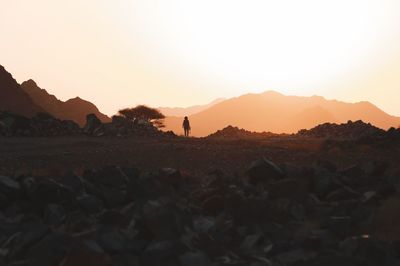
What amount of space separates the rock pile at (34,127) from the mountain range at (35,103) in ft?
170

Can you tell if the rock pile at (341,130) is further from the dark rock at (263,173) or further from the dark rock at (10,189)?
the dark rock at (10,189)

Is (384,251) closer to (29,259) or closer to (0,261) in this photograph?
(29,259)

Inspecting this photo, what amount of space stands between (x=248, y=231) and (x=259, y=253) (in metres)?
1.05

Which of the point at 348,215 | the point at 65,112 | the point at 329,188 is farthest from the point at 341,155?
the point at 65,112

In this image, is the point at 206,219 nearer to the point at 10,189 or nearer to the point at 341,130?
the point at 10,189

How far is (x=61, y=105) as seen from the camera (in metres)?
137

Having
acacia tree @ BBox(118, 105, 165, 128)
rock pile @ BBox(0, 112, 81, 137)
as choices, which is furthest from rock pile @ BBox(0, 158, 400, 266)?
acacia tree @ BBox(118, 105, 165, 128)

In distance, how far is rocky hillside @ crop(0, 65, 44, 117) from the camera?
96000 millimetres

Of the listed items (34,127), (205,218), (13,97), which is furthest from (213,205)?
(13,97)

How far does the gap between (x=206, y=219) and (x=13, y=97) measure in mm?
95036

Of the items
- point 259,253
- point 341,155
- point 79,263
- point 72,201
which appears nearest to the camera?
point 79,263

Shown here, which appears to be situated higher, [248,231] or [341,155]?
[341,155]

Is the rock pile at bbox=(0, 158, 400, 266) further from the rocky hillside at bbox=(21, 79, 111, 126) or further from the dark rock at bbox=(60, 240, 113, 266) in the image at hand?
the rocky hillside at bbox=(21, 79, 111, 126)

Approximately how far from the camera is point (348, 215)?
10.5 m
